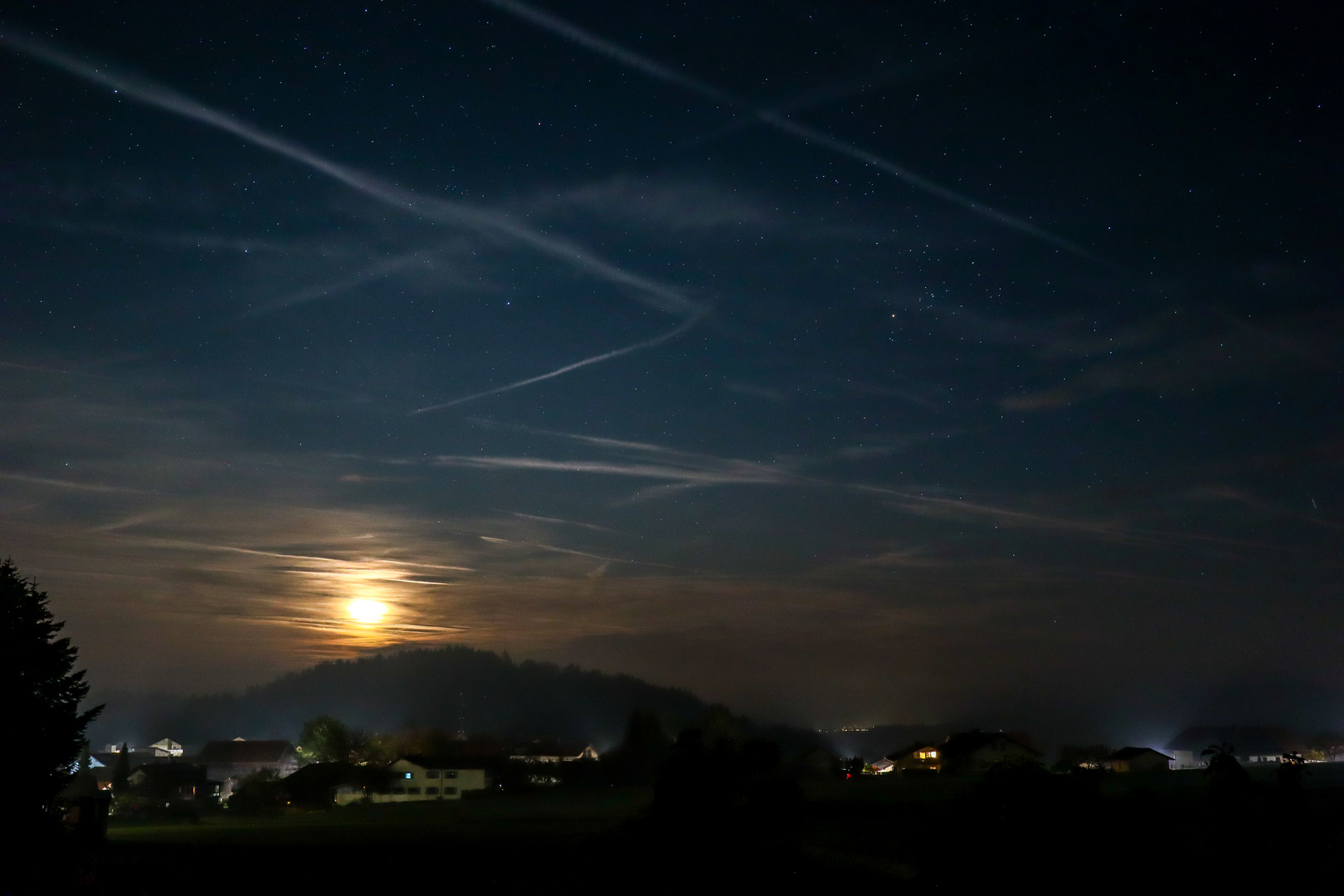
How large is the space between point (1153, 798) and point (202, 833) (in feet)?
236

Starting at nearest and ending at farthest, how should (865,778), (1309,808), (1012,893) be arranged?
(1012,893), (1309,808), (865,778)

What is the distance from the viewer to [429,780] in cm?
13062

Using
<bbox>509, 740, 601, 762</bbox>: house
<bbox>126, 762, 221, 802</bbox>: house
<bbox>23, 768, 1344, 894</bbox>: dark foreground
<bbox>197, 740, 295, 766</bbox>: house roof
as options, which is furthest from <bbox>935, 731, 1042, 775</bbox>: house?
<bbox>197, 740, 295, 766</bbox>: house roof

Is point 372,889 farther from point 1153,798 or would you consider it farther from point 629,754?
point 629,754

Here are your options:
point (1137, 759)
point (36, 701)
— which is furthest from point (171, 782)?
point (1137, 759)

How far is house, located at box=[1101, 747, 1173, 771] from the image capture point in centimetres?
14125

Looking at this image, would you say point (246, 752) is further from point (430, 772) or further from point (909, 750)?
point (909, 750)

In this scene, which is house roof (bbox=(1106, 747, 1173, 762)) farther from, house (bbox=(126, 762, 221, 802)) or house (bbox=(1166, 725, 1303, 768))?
house (bbox=(126, 762, 221, 802))

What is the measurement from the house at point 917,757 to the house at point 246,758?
100302 mm

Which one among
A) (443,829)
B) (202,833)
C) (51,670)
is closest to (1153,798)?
(51,670)

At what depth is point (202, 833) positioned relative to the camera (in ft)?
237

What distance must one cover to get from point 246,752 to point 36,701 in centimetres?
15856

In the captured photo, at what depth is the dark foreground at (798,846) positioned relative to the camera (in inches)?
582

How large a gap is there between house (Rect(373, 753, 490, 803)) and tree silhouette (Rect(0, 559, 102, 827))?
85.6 m
